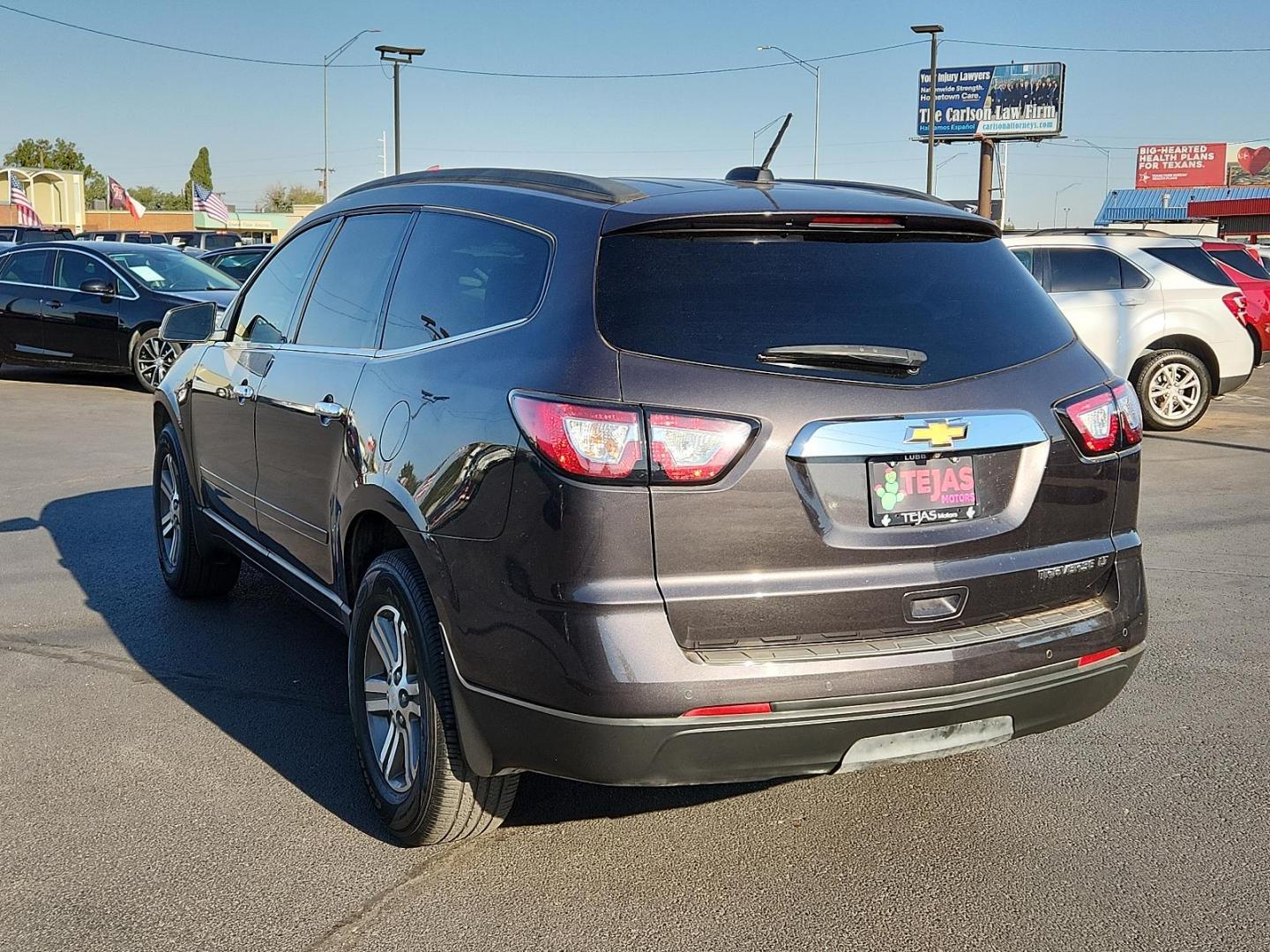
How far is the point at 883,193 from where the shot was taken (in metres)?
3.84

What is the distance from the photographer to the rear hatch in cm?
299

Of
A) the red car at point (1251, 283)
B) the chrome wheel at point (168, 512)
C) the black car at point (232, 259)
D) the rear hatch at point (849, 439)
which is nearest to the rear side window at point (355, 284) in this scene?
the rear hatch at point (849, 439)

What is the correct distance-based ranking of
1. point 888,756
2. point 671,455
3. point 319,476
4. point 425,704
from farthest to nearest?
point 319,476 → point 425,704 → point 888,756 → point 671,455

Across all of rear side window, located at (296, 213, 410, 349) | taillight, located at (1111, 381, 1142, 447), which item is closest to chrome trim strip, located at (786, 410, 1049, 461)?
taillight, located at (1111, 381, 1142, 447)

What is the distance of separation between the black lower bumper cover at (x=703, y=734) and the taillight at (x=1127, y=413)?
2.27 feet

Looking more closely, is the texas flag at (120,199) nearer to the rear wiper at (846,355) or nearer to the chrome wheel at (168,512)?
the chrome wheel at (168,512)

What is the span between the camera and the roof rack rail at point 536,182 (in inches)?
136

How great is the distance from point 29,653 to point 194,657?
0.68 metres

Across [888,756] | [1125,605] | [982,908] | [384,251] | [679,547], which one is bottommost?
[982,908]

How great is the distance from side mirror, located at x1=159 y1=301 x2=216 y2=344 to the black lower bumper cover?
283 cm

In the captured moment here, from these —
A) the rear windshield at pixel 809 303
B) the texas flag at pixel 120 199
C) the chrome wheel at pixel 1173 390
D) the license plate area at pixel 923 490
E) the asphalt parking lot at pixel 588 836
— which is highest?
the texas flag at pixel 120 199

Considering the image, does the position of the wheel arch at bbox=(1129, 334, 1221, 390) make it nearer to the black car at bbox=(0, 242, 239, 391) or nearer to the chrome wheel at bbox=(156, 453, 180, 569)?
the black car at bbox=(0, 242, 239, 391)

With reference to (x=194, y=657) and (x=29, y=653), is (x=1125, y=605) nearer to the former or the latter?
(x=194, y=657)

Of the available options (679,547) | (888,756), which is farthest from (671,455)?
(888,756)
